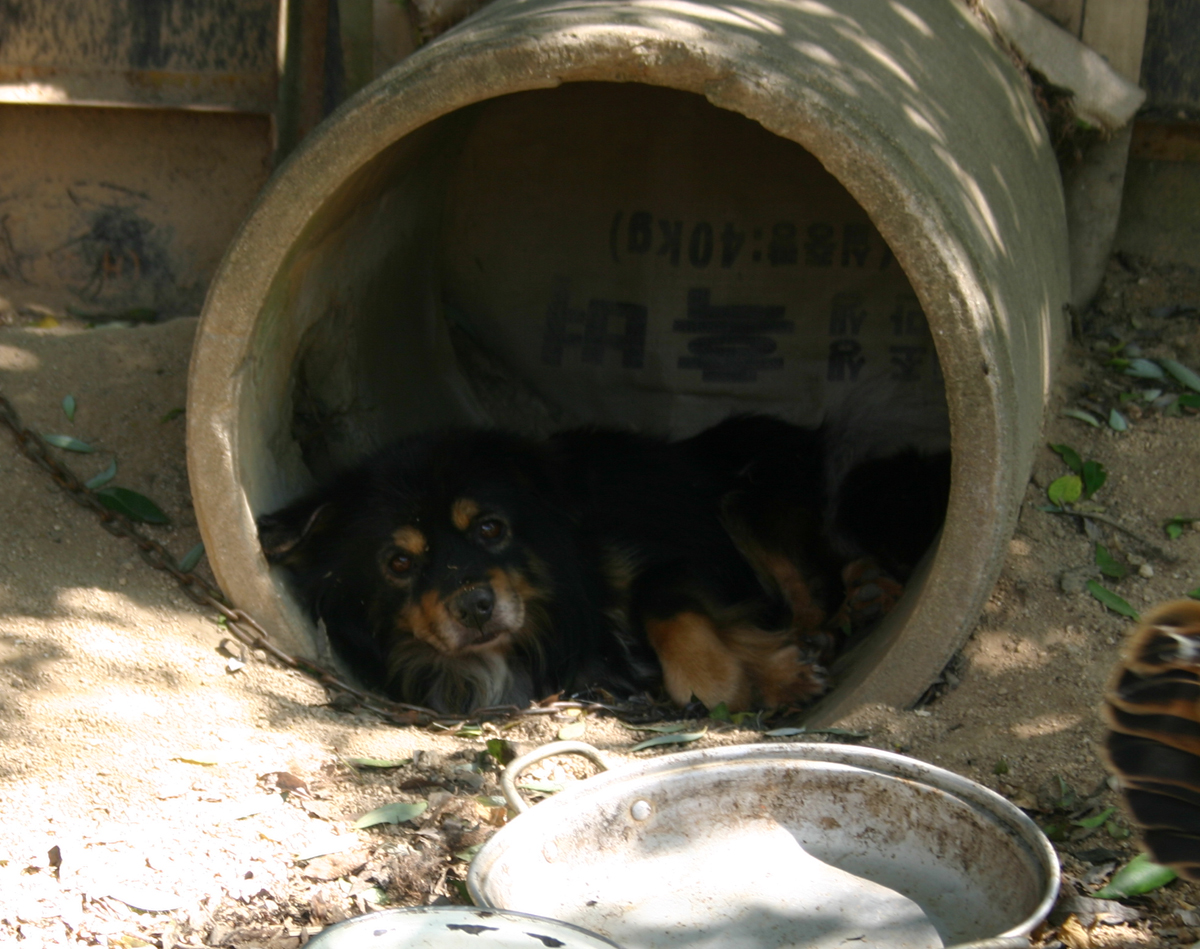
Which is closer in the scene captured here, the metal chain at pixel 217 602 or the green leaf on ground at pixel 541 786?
the green leaf on ground at pixel 541 786

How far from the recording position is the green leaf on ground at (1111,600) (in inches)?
124

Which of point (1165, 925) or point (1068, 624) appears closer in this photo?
point (1165, 925)

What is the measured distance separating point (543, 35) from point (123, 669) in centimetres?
194

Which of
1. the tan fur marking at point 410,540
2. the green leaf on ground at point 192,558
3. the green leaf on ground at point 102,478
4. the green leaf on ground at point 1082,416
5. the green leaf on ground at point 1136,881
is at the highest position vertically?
the green leaf on ground at point 1082,416

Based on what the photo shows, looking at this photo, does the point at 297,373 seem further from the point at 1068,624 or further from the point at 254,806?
the point at 1068,624

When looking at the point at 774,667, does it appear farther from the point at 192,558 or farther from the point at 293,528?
the point at 192,558

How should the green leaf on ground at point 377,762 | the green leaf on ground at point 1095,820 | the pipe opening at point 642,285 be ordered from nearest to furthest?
1. the green leaf on ground at point 1095,820
2. the green leaf on ground at point 377,762
3. the pipe opening at point 642,285

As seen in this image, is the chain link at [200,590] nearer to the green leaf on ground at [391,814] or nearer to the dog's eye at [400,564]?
the dog's eye at [400,564]

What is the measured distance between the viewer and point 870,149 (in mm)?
2711

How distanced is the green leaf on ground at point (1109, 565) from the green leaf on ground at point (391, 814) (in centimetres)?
198

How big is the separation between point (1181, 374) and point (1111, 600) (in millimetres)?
1247

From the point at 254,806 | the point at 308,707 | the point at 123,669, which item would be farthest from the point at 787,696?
the point at 123,669

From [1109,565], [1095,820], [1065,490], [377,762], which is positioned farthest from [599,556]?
[1095,820]

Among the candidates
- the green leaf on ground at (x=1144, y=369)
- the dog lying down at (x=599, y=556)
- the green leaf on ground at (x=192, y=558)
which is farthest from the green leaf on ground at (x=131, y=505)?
the green leaf on ground at (x=1144, y=369)
